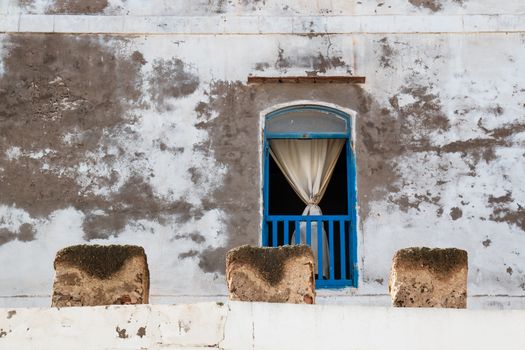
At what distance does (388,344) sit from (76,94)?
223 inches

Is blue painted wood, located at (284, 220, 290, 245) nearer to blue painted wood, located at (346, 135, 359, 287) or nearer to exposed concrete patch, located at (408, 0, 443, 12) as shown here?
blue painted wood, located at (346, 135, 359, 287)

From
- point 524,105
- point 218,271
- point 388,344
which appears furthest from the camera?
point 524,105

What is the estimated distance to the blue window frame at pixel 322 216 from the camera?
11141 millimetres

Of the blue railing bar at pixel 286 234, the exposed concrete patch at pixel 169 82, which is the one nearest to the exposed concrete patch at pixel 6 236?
the exposed concrete patch at pixel 169 82

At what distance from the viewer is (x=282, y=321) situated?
723 centimetres

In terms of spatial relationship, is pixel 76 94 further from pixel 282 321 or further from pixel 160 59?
pixel 282 321

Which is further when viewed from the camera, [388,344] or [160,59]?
[160,59]

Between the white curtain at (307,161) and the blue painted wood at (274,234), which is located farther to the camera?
the white curtain at (307,161)

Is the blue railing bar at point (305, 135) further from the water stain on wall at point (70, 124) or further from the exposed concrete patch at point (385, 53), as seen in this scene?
the water stain on wall at point (70, 124)

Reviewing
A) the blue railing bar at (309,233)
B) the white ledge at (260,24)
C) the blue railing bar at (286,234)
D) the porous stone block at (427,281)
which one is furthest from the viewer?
the white ledge at (260,24)

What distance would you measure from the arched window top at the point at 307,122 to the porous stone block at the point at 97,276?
453cm

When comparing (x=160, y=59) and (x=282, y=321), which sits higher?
(x=160, y=59)

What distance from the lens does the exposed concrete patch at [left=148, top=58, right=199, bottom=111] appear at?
11.7 m

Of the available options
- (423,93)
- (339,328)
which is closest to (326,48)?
(423,93)
